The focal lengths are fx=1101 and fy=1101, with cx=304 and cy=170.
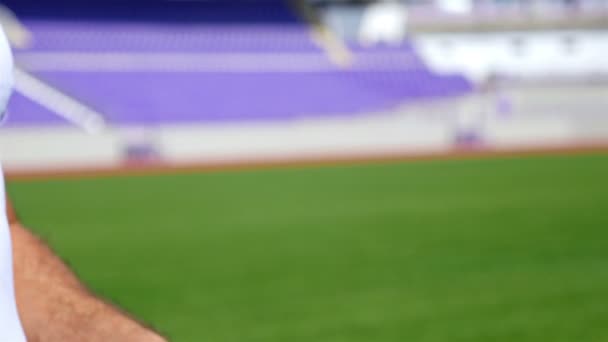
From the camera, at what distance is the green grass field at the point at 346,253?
246 inches

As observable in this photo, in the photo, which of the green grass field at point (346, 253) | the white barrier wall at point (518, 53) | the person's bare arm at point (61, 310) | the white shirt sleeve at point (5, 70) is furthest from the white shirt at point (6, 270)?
the white barrier wall at point (518, 53)

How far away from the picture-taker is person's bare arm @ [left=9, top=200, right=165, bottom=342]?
134cm

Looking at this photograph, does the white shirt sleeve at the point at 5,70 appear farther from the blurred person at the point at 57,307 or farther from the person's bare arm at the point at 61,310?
the person's bare arm at the point at 61,310

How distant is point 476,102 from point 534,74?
1137 centimetres

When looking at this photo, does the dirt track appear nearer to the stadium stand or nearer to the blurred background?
the blurred background

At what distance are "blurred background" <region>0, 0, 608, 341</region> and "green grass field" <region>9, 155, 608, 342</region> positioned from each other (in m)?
0.03

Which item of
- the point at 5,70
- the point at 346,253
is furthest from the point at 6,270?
the point at 346,253

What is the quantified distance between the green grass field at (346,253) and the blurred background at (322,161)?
3 centimetres

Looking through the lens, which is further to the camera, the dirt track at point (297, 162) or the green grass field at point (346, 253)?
the dirt track at point (297, 162)

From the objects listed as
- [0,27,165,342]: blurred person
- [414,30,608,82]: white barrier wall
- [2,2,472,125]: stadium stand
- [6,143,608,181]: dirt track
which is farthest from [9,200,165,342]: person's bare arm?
[414,30,608,82]: white barrier wall

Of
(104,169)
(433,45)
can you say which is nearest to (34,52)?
(104,169)

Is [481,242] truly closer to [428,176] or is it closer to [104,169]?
[428,176]

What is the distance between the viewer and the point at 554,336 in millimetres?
5754

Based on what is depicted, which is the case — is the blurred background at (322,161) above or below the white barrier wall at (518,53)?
below
